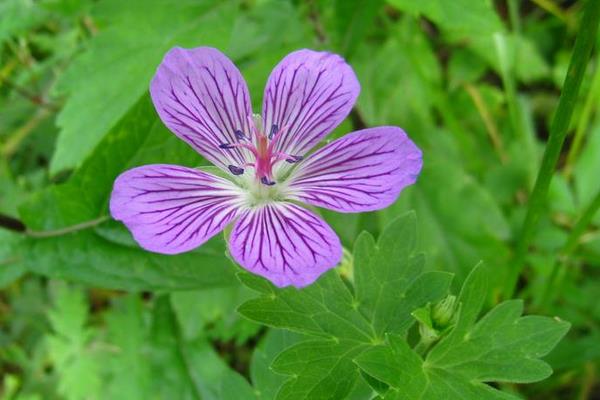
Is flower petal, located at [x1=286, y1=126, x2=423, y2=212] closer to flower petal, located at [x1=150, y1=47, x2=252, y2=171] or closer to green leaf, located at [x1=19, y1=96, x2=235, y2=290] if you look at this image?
flower petal, located at [x1=150, y1=47, x2=252, y2=171]

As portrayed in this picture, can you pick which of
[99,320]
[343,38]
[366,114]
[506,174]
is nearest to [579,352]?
[506,174]

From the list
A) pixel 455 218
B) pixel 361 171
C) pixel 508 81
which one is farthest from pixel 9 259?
pixel 508 81

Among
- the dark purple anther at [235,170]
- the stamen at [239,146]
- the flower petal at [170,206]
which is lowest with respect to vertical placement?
the flower petal at [170,206]

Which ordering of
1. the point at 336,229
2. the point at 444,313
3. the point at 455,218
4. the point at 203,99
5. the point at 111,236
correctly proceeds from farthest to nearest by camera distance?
the point at 455,218, the point at 336,229, the point at 111,236, the point at 203,99, the point at 444,313

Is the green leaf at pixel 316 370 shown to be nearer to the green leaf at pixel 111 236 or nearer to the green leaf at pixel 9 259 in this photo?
the green leaf at pixel 111 236

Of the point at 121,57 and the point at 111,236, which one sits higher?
the point at 121,57

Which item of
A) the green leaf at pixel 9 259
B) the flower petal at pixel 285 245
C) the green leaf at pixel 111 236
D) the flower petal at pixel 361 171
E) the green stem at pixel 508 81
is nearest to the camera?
the flower petal at pixel 285 245

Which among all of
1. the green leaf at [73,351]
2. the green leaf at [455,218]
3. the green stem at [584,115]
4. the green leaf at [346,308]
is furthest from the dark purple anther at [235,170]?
the green stem at [584,115]

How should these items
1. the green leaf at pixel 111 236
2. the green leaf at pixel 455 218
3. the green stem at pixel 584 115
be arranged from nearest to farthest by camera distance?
the green leaf at pixel 111 236, the green leaf at pixel 455 218, the green stem at pixel 584 115

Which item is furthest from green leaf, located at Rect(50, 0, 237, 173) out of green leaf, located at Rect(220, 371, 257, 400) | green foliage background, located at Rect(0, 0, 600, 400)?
green leaf, located at Rect(220, 371, 257, 400)

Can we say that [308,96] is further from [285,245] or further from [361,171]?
[285,245]
